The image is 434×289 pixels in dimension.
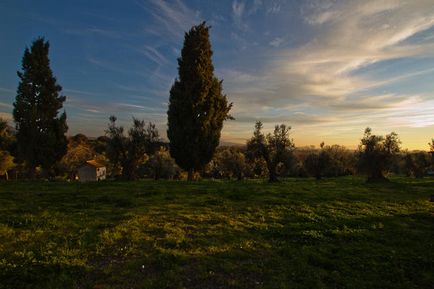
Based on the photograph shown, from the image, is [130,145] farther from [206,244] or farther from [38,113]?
[206,244]

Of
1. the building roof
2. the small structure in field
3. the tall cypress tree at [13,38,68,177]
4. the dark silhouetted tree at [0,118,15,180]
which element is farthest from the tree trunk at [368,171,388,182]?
the building roof

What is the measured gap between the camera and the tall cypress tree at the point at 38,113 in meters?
39.2

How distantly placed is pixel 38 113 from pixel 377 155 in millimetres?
50530

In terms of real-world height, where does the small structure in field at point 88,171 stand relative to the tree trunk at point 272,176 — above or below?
below

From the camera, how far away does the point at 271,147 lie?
4638 cm

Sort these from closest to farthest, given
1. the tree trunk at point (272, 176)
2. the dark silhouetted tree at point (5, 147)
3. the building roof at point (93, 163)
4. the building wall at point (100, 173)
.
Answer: the tree trunk at point (272, 176) < the dark silhouetted tree at point (5, 147) < the building roof at point (93, 163) < the building wall at point (100, 173)

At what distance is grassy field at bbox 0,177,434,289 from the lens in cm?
1016

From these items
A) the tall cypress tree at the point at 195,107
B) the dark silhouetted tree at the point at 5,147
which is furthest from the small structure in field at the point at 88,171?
the tall cypress tree at the point at 195,107

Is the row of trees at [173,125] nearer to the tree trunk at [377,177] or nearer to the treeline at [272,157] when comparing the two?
the treeline at [272,157]

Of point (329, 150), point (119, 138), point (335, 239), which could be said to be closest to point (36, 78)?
point (119, 138)

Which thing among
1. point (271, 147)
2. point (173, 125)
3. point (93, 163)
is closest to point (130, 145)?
point (173, 125)

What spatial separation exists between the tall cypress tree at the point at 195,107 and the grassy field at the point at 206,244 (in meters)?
16.9

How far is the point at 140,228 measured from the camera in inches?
601

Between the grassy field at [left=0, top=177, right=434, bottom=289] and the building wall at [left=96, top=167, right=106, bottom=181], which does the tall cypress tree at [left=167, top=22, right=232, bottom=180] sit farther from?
the building wall at [left=96, top=167, right=106, bottom=181]
